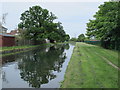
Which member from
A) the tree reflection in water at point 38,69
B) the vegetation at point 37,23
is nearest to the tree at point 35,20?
the vegetation at point 37,23

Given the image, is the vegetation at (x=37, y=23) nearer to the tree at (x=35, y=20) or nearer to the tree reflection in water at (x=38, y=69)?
the tree at (x=35, y=20)

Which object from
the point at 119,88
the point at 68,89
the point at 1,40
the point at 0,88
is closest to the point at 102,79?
the point at 119,88

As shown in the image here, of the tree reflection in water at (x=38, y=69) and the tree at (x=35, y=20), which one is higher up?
the tree at (x=35, y=20)

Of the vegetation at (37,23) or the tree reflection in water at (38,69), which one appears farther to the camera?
the vegetation at (37,23)

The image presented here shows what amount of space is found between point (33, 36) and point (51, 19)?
8608mm

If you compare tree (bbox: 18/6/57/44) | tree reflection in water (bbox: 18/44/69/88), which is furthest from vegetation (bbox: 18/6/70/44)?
tree reflection in water (bbox: 18/44/69/88)

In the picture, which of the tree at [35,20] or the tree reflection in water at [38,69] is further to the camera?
the tree at [35,20]

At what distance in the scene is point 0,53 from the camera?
16219 mm

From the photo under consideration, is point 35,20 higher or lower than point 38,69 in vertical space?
higher

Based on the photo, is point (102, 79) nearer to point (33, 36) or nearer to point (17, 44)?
point (17, 44)

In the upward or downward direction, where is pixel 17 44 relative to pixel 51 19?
downward

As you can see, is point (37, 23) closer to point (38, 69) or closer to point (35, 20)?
point (35, 20)

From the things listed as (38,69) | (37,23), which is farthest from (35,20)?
(38,69)

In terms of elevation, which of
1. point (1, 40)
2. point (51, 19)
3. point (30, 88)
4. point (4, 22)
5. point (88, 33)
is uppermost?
point (51, 19)
